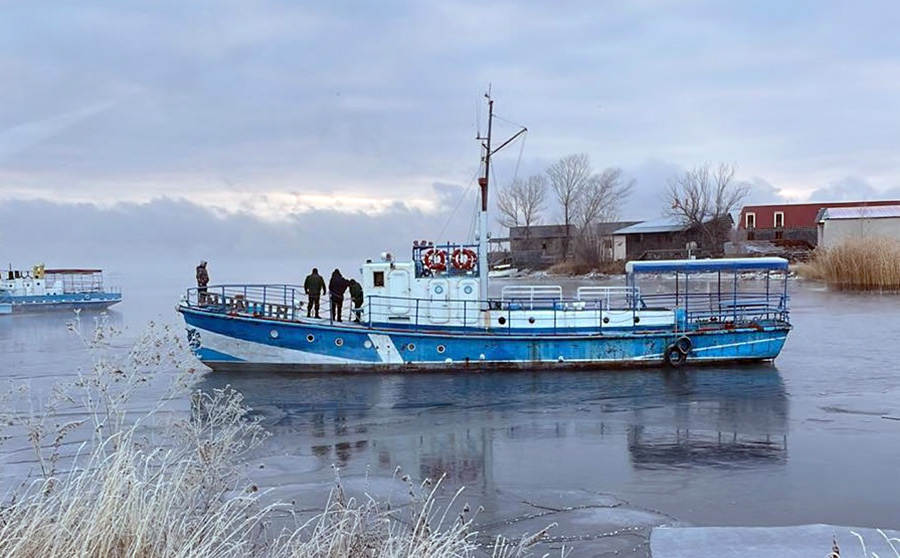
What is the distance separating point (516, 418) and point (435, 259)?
7.15 m

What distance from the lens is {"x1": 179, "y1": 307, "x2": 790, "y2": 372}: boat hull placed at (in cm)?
2136

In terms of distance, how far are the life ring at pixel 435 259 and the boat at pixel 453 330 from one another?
3 centimetres

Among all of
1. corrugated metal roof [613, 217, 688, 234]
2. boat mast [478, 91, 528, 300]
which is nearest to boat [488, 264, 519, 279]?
corrugated metal roof [613, 217, 688, 234]

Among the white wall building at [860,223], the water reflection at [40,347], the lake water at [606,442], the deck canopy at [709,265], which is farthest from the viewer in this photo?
the white wall building at [860,223]

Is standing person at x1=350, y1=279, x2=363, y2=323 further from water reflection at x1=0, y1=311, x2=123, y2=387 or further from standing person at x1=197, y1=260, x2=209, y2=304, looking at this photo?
water reflection at x1=0, y1=311, x2=123, y2=387

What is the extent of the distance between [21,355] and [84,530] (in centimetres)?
2568

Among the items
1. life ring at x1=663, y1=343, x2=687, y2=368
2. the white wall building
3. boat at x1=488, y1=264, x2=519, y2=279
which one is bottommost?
life ring at x1=663, y1=343, x2=687, y2=368

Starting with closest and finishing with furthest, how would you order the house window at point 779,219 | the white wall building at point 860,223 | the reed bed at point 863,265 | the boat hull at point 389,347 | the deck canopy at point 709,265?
the boat hull at point 389,347 → the deck canopy at point 709,265 → the reed bed at point 863,265 → the white wall building at point 860,223 → the house window at point 779,219

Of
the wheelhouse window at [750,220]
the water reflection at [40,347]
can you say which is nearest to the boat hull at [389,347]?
the water reflection at [40,347]

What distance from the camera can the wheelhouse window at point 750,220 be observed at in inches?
3142

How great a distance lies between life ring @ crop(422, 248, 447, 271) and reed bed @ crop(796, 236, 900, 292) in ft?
118

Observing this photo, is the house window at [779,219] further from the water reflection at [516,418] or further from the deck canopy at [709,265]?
the water reflection at [516,418]

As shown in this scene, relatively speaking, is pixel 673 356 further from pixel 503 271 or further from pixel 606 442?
pixel 503 271

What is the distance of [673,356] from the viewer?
2203cm
